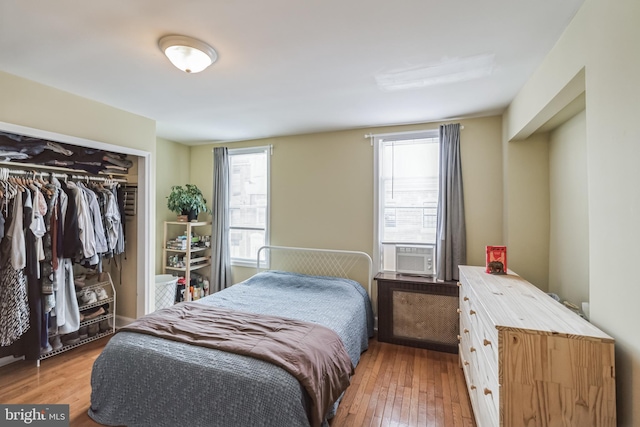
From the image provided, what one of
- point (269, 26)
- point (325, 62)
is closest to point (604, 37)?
point (325, 62)

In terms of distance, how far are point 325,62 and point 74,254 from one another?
292 centimetres

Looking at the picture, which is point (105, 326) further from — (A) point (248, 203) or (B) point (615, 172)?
(B) point (615, 172)

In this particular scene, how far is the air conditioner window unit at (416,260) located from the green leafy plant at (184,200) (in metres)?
2.81

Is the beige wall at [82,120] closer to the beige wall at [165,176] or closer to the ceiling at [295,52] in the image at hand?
the ceiling at [295,52]

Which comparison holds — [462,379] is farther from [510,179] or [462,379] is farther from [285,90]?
[285,90]

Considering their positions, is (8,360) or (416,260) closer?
(8,360)

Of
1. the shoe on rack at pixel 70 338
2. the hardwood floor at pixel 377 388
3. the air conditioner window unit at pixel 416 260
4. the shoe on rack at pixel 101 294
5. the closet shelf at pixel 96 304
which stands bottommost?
the hardwood floor at pixel 377 388

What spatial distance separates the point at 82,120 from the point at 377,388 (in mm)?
3596

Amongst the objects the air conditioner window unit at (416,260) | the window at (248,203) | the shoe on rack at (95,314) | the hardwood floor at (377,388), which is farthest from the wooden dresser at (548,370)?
the shoe on rack at (95,314)

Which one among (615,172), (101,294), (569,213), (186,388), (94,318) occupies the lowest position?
(94,318)

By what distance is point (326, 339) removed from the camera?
2.04 m

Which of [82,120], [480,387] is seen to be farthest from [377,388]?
[82,120]

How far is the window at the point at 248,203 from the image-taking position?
4195 mm

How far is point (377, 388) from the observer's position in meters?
2.34
